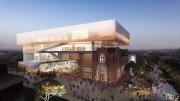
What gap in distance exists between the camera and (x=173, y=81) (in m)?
43.7

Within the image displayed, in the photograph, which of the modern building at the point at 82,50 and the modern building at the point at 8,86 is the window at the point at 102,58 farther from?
the modern building at the point at 8,86

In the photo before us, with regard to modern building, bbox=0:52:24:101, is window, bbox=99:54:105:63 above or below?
above

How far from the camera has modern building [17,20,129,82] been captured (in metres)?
53.6

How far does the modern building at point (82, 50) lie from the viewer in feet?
176

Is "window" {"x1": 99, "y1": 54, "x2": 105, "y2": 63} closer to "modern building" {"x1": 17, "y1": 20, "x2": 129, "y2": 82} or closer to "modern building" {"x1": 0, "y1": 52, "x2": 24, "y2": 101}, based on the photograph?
"modern building" {"x1": 17, "y1": 20, "x2": 129, "y2": 82}

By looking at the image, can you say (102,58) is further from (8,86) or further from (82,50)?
(8,86)

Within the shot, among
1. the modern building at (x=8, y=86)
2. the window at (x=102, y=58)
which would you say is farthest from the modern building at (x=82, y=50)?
the modern building at (x=8, y=86)

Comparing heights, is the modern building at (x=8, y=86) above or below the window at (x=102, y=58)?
below

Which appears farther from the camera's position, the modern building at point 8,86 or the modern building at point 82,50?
the modern building at point 82,50

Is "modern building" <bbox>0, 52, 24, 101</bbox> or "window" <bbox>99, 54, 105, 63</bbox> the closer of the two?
"modern building" <bbox>0, 52, 24, 101</bbox>

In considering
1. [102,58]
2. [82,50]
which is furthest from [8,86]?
[82,50]

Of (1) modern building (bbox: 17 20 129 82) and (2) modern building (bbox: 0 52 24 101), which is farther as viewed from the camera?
(1) modern building (bbox: 17 20 129 82)

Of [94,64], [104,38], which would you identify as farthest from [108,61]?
[104,38]

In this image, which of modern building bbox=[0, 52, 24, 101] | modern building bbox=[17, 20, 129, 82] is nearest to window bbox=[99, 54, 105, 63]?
modern building bbox=[17, 20, 129, 82]
